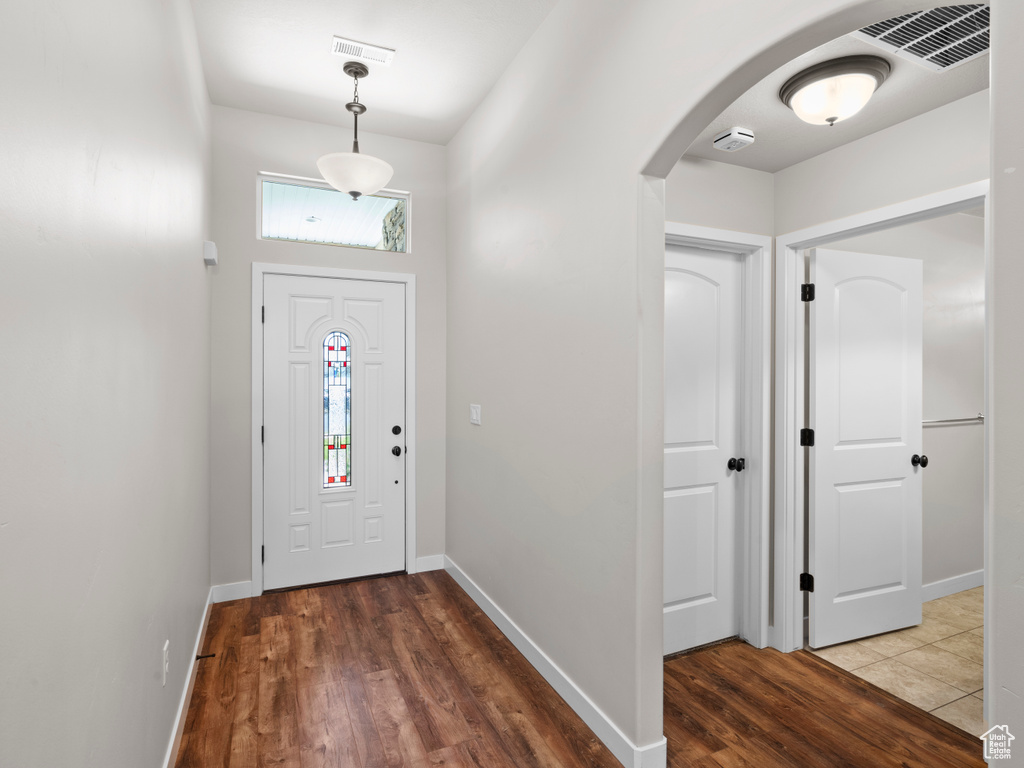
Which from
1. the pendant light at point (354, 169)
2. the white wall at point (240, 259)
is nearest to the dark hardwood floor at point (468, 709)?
the white wall at point (240, 259)

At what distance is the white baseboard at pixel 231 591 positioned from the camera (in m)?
3.28

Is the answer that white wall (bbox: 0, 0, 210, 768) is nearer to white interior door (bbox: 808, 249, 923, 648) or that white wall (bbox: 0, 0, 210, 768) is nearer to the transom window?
the transom window

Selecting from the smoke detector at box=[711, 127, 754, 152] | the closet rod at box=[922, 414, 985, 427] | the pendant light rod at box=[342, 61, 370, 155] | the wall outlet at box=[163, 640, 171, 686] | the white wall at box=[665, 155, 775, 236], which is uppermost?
the pendant light rod at box=[342, 61, 370, 155]

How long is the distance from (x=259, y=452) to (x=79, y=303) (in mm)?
2579

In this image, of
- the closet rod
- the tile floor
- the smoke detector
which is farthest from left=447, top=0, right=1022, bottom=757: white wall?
the closet rod

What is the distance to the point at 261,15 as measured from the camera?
2.46m

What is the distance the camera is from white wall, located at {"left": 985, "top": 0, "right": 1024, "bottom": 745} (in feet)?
2.98

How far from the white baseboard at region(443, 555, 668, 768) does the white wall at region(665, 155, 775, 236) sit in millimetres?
2153

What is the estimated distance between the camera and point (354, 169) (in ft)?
9.00

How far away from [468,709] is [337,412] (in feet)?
6.60

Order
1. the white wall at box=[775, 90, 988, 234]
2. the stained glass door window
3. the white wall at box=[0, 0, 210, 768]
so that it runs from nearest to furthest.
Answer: the white wall at box=[0, 0, 210, 768] → the white wall at box=[775, 90, 988, 234] → the stained glass door window

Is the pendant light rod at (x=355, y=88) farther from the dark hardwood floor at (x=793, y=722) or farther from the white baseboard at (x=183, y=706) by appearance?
the dark hardwood floor at (x=793, y=722)

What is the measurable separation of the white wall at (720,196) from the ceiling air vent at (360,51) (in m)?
1.55

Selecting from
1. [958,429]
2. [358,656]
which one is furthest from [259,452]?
[958,429]
